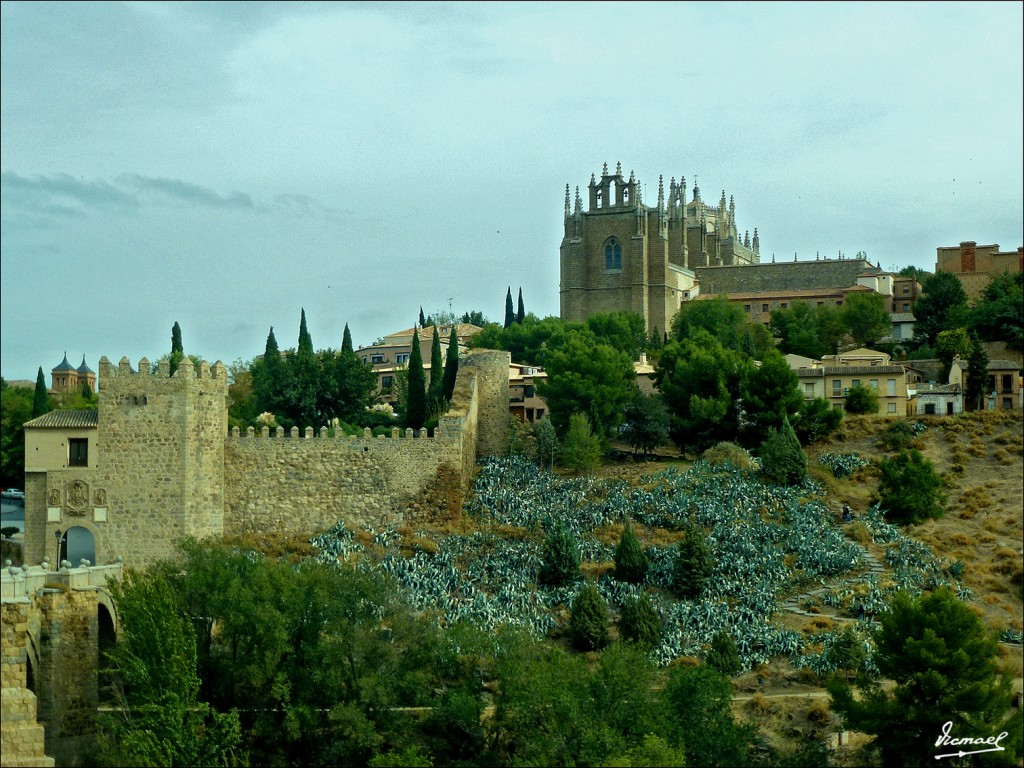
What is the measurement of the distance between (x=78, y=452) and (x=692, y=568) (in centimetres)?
1474

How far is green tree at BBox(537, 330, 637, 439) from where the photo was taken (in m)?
46.0

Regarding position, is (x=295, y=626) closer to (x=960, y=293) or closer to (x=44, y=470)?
(x=44, y=470)

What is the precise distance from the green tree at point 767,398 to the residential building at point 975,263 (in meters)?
Result: 21.5

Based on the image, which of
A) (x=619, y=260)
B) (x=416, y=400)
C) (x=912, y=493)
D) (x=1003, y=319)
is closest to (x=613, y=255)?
(x=619, y=260)

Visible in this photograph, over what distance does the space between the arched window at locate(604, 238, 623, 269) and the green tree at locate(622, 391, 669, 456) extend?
80.1ft

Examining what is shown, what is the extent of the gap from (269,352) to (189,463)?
20.0 metres

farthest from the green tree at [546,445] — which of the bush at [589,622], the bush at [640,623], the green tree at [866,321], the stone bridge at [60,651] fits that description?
the green tree at [866,321]

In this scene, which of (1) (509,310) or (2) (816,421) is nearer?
(2) (816,421)

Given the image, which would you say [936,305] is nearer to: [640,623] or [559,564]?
[559,564]

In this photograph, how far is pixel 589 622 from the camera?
34469 millimetres

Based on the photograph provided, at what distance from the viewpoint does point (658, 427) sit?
45.7 meters

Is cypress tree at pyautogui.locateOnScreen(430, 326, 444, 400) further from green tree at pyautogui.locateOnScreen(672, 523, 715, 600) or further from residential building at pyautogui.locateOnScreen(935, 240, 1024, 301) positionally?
residential building at pyautogui.locateOnScreen(935, 240, 1024, 301)

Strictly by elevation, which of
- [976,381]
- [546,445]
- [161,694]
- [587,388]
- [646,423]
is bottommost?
[161,694]

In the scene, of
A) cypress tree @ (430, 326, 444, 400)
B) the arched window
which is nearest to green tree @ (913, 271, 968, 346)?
the arched window
